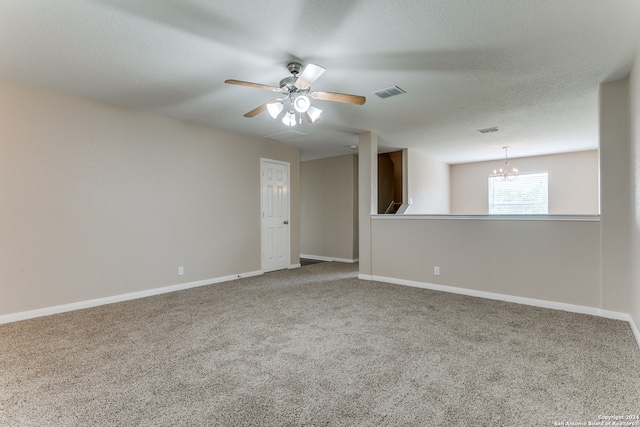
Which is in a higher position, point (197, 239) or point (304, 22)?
point (304, 22)

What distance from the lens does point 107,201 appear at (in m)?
3.96

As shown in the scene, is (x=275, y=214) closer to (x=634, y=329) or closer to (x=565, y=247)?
(x=565, y=247)

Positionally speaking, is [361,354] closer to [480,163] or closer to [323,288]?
[323,288]

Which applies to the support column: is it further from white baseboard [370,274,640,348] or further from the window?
the window

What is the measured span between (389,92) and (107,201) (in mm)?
3679

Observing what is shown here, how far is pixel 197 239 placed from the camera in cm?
489

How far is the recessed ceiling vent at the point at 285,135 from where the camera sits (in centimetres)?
529

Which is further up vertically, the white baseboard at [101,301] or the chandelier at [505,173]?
the chandelier at [505,173]

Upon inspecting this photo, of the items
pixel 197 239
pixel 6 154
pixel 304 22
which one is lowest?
pixel 197 239

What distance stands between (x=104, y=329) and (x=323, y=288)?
2678mm

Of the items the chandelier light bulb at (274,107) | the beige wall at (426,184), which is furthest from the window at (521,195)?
the chandelier light bulb at (274,107)

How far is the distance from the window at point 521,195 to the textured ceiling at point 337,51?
12.0 feet

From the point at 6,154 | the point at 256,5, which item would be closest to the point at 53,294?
the point at 6,154

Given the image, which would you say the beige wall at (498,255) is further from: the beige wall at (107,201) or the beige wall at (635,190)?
the beige wall at (107,201)
